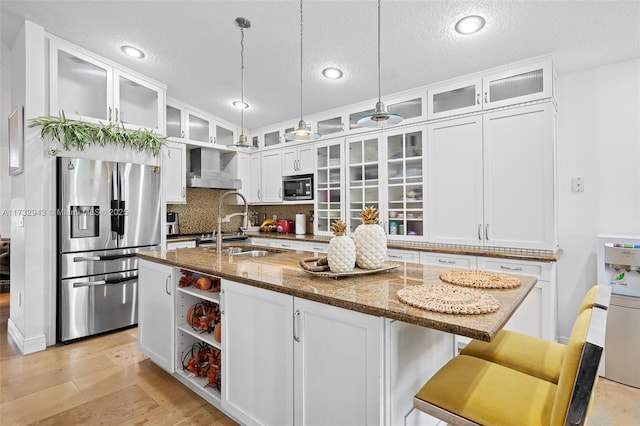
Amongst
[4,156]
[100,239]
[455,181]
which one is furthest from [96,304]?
[4,156]

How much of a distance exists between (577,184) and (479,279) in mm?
2091

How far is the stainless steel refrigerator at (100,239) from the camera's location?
3.06 metres

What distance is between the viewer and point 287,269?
1.94 metres

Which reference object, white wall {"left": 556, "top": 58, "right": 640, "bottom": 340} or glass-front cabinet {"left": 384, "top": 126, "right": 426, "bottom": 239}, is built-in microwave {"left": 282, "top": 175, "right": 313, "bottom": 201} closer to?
glass-front cabinet {"left": 384, "top": 126, "right": 426, "bottom": 239}

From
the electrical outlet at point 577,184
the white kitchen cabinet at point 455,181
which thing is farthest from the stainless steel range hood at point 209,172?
the electrical outlet at point 577,184

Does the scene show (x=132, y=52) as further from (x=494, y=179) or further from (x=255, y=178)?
(x=494, y=179)

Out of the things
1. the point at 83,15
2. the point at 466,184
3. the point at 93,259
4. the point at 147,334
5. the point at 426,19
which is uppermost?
the point at 83,15

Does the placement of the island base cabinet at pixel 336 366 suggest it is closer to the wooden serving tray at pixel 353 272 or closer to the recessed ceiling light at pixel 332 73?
the wooden serving tray at pixel 353 272

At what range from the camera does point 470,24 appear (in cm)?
242

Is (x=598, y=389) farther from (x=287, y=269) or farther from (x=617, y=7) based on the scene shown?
(x=617, y=7)

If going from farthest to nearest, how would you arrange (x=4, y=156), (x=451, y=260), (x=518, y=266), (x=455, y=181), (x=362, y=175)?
1. (x=4, y=156)
2. (x=362, y=175)
3. (x=455, y=181)
4. (x=451, y=260)
5. (x=518, y=266)

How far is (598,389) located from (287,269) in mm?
2381

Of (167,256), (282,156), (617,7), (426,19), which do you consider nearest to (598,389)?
(617,7)

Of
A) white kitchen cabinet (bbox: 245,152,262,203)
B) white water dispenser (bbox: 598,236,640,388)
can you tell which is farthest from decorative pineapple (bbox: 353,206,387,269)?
white kitchen cabinet (bbox: 245,152,262,203)
